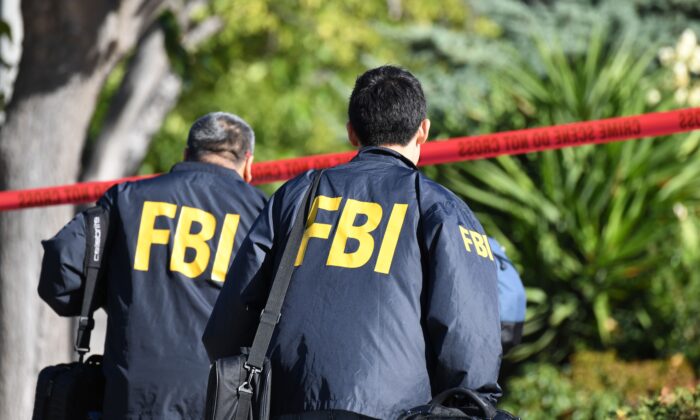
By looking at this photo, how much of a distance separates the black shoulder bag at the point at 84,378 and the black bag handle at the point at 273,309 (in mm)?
1366

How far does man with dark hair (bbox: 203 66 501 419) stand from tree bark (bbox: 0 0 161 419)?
14.7 ft

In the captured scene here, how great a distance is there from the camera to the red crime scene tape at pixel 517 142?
4.76 meters

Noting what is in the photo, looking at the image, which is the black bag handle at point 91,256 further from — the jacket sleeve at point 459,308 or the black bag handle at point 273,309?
the jacket sleeve at point 459,308

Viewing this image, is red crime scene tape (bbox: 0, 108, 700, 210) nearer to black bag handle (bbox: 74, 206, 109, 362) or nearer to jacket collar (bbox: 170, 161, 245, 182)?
jacket collar (bbox: 170, 161, 245, 182)

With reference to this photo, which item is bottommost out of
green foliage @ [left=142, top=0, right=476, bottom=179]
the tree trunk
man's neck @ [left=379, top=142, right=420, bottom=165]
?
man's neck @ [left=379, top=142, right=420, bottom=165]

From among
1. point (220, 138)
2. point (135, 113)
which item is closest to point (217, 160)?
point (220, 138)

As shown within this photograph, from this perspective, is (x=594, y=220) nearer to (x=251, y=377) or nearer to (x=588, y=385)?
(x=588, y=385)

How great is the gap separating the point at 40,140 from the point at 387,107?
490 centimetres

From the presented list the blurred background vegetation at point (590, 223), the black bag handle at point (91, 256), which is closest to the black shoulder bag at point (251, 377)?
the black bag handle at point (91, 256)

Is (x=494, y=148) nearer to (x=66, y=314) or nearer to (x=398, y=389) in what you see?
(x=66, y=314)

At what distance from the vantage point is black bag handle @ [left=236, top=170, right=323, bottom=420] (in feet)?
9.41

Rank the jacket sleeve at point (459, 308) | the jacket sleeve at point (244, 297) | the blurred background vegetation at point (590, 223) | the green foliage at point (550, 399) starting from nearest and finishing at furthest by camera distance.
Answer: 1. the jacket sleeve at point (459, 308)
2. the jacket sleeve at point (244, 297)
3. the green foliage at point (550, 399)
4. the blurred background vegetation at point (590, 223)

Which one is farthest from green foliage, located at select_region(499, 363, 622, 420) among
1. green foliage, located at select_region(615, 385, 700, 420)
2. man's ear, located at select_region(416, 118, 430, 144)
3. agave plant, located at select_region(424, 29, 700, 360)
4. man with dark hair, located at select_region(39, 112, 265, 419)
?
man's ear, located at select_region(416, 118, 430, 144)

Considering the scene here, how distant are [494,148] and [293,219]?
219cm
